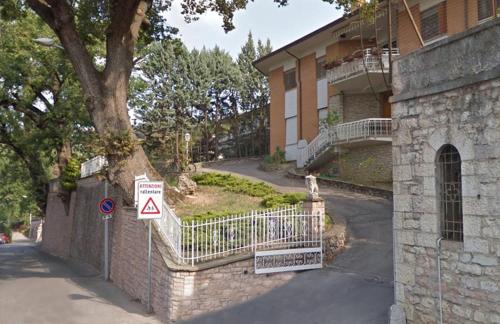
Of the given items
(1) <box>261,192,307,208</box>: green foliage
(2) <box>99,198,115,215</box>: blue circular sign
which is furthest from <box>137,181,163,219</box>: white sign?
(2) <box>99,198,115,215</box>: blue circular sign

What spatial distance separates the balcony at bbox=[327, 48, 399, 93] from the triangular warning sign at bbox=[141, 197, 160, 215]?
44.1 ft

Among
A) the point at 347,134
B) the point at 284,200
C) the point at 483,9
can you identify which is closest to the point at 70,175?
the point at 347,134

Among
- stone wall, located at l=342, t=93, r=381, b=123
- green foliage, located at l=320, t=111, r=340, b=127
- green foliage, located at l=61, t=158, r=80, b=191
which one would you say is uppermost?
stone wall, located at l=342, t=93, r=381, b=123

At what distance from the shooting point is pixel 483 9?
62.4ft

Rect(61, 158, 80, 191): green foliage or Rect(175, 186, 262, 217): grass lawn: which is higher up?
Rect(61, 158, 80, 191): green foliage

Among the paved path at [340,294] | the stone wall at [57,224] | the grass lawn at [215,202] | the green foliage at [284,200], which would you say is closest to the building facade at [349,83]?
the green foliage at [284,200]

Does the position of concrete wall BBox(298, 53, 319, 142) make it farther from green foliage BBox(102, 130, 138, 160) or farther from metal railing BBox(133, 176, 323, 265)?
metal railing BBox(133, 176, 323, 265)

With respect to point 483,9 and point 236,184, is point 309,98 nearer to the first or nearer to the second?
point 236,184

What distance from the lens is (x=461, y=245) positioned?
659 centimetres

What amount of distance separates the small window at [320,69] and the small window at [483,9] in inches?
391

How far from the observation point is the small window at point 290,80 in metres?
31.0

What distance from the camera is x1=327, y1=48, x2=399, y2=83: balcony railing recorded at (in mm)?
22141

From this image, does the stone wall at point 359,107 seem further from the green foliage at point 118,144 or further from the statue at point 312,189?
the statue at point 312,189

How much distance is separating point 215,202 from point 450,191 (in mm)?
11564
